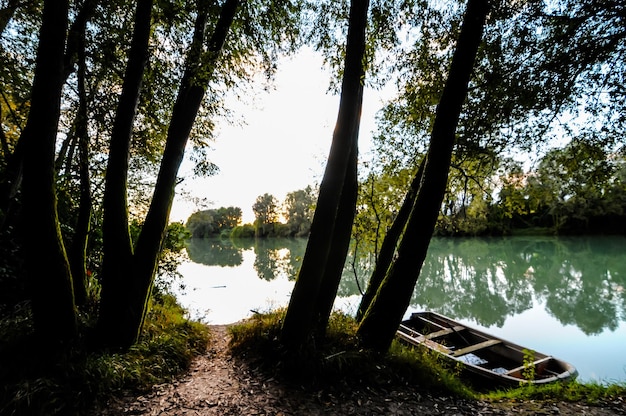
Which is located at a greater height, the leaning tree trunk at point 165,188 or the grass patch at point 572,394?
the leaning tree trunk at point 165,188

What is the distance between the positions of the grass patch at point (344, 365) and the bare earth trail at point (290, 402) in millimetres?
143

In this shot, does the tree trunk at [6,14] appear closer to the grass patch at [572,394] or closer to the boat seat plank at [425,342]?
the grass patch at [572,394]

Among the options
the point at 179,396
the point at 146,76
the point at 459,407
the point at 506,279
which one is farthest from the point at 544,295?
the point at 146,76

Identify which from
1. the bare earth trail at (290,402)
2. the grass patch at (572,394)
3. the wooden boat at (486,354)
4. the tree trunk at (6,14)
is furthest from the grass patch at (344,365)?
the tree trunk at (6,14)

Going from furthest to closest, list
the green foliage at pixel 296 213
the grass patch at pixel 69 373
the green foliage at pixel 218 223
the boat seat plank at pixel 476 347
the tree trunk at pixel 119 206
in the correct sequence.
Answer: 1. the green foliage at pixel 218 223
2. the green foliage at pixel 296 213
3. the boat seat plank at pixel 476 347
4. the tree trunk at pixel 119 206
5. the grass patch at pixel 69 373

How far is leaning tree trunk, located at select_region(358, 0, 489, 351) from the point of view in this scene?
390 centimetres

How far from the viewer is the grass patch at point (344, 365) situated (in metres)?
3.77

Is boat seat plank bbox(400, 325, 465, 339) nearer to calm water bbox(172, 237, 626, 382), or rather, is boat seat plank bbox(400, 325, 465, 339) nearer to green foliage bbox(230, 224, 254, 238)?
calm water bbox(172, 237, 626, 382)

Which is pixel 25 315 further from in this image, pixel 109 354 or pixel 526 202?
pixel 526 202

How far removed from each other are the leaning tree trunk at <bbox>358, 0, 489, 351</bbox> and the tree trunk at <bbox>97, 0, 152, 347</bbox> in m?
3.43

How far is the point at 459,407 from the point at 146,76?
20.7 feet

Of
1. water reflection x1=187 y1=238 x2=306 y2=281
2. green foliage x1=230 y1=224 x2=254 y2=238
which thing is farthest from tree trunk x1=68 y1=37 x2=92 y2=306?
green foliage x1=230 y1=224 x2=254 y2=238

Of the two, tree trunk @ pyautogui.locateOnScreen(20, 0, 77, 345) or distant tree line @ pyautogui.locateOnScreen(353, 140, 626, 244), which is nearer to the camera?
tree trunk @ pyautogui.locateOnScreen(20, 0, 77, 345)

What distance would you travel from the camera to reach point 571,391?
4.09m
